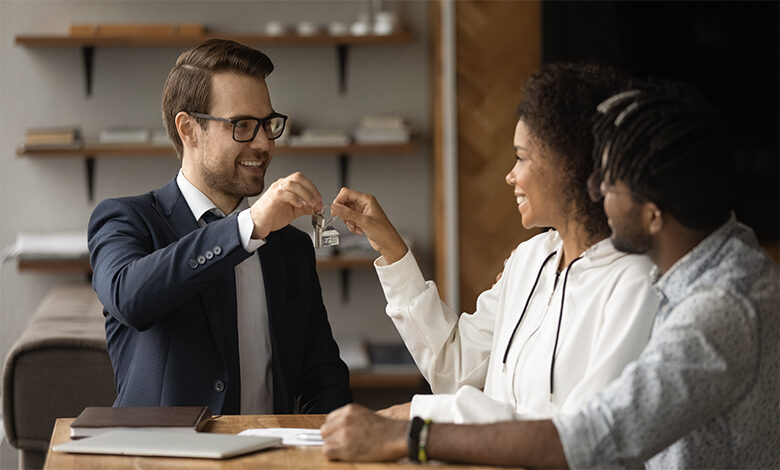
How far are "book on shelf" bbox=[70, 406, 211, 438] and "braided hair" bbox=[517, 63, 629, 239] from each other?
72 centimetres

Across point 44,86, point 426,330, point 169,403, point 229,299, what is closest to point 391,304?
point 426,330

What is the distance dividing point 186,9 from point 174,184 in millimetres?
2478

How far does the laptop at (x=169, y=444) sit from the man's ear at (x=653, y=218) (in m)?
0.65

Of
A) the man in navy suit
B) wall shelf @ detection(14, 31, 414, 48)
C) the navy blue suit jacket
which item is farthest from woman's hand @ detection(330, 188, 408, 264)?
wall shelf @ detection(14, 31, 414, 48)

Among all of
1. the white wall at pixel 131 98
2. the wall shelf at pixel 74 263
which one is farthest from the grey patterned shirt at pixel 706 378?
the white wall at pixel 131 98

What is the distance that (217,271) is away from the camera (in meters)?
1.84

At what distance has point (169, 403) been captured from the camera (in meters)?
1.98

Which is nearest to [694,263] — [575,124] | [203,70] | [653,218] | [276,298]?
[653,218]

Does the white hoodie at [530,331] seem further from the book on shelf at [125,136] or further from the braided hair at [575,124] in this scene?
the book on shelf at [125,136]

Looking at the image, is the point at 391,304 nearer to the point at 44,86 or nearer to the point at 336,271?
the point at 336,271

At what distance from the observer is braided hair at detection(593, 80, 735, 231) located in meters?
1.40

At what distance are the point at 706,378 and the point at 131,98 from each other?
11.7 feet

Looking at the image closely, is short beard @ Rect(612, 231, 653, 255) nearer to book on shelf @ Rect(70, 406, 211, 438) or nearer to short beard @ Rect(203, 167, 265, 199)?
book on shelf @ Rect(70, 406, 211, 438)

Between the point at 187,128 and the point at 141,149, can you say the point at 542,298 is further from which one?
the point at 141,149
